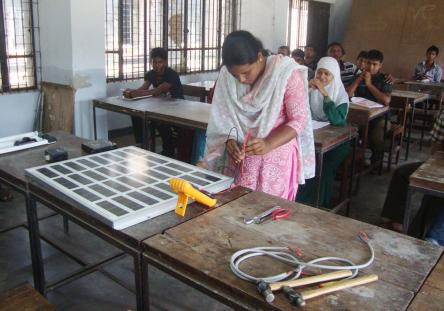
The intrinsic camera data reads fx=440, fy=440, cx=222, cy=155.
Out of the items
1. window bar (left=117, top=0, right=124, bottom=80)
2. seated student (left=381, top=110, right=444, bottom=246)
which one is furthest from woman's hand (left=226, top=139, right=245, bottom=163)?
window bar (left=117, top=0, right=124, bottom=80)

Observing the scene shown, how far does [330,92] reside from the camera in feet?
10.3

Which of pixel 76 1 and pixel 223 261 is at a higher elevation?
pixel 76 1

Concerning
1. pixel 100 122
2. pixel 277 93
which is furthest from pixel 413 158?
pixel 277 93

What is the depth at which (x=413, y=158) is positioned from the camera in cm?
509

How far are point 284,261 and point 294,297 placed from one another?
18 centimetres

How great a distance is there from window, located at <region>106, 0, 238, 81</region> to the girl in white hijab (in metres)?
2.93

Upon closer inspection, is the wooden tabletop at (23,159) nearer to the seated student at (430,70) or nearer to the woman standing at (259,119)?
the woman standing at (259,119)

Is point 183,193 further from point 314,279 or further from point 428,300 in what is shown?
point 428,300

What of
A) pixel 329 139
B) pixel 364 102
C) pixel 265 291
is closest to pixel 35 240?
pixel 265 291

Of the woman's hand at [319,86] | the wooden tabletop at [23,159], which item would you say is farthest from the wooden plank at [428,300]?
the woman's hand at [319,86]

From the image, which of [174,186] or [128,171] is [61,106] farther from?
[174,186]

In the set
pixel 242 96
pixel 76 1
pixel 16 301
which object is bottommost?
pixel 16 301

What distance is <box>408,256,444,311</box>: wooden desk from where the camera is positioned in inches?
38.2

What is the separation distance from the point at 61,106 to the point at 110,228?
3192 millimetres
